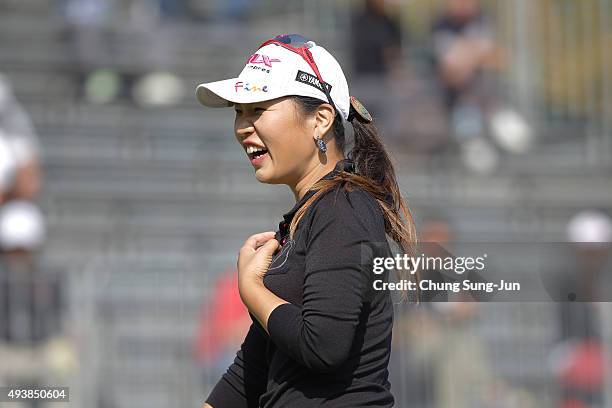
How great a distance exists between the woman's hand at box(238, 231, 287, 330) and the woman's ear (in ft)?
0.81

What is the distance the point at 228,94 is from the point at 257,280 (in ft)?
1.31

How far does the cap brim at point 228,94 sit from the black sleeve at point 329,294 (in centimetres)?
28

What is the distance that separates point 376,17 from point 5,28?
9.47 feet

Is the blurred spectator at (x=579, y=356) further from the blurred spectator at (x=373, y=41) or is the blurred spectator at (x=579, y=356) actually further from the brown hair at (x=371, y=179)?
the blurred spectator at (x=373, y=41)

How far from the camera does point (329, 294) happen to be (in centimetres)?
241

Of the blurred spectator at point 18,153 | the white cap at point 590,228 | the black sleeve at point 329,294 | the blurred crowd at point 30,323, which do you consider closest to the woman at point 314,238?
the black sleeve at point 329,294

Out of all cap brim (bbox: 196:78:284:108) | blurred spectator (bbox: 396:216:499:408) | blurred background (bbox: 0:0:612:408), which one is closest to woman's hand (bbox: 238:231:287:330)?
cap brim (bbox: 196:78:284:108)

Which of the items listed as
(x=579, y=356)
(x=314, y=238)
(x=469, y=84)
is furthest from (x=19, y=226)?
(x=314, y=238)

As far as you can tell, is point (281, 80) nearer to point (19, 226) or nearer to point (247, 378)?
point (247, 378)

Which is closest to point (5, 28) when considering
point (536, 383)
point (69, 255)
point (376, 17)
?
point (69, 255)

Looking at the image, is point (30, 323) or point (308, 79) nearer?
point (308, 79)

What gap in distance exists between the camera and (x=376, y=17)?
9492 millimetres

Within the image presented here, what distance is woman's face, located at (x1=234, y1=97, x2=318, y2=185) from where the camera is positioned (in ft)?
8.63

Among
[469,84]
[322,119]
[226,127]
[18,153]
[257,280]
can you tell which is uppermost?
[469,84]
